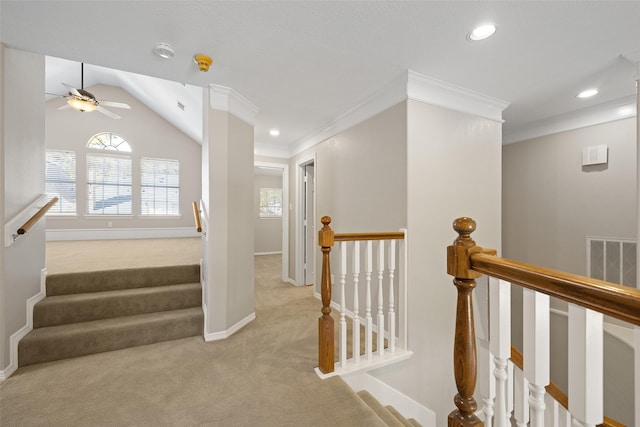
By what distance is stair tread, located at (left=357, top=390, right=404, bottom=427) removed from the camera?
1693 millimetres

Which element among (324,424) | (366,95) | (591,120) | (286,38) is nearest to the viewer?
(324,424)

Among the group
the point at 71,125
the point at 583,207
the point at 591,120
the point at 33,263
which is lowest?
the point at 33,263

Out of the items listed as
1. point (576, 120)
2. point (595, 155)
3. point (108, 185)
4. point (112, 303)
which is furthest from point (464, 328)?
point (108, 185)

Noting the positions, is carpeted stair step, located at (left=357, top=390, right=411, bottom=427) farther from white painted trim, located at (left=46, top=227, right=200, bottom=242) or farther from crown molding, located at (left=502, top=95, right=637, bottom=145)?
white painted trim, located at (left=46, top=227, right=200, bottom=242)

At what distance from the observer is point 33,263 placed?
2.20m

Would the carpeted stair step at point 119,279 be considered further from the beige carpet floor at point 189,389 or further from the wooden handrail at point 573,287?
the wooden handrail at point 573,287

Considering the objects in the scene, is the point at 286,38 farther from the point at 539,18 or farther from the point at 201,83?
the point at 539,18

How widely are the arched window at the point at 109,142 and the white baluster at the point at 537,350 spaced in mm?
7663

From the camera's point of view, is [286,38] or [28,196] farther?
[28,196]

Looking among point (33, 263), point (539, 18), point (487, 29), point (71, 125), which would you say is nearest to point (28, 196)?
point (33, 263)

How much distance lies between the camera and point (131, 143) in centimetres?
607

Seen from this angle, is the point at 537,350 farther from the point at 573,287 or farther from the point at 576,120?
the point at 576,120

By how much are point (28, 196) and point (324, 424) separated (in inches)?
112

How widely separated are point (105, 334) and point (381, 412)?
7.75ft
